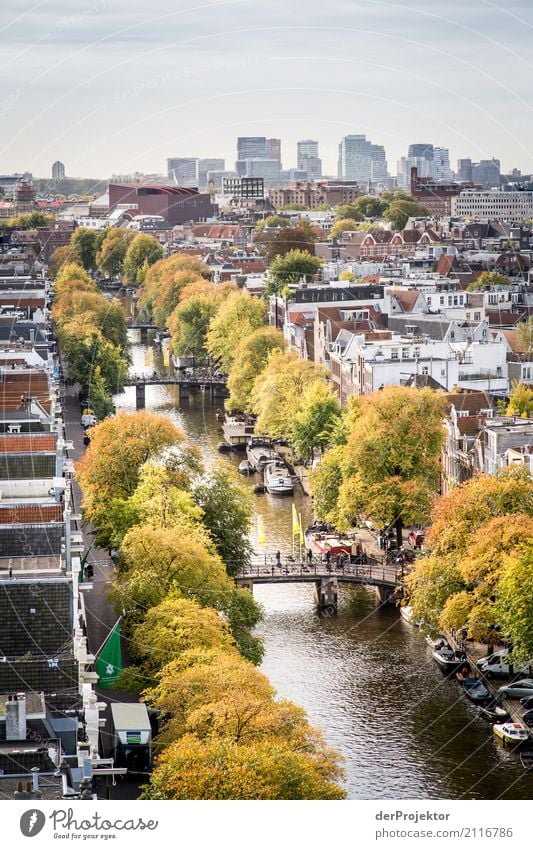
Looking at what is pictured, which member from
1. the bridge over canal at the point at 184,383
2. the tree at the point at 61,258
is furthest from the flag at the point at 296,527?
the tree at the point at 61,258

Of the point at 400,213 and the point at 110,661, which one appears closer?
the point at 110,661

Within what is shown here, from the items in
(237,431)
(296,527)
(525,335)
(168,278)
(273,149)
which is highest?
(273,149)

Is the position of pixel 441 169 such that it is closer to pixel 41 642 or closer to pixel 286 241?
pixel 286 241

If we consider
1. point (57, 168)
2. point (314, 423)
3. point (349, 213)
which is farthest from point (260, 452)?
point (349, 213)

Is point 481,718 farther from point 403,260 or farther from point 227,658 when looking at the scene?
point 403,260

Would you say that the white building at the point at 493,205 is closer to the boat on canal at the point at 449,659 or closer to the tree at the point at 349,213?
the tree at the point at 349,213

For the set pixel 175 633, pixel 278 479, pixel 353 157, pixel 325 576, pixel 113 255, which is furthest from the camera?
pixel 113 255
